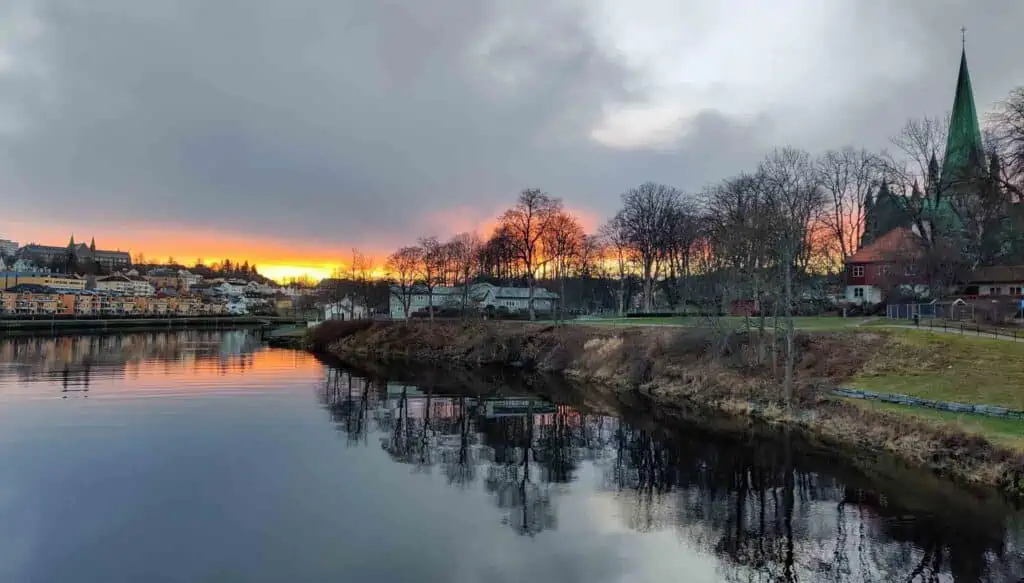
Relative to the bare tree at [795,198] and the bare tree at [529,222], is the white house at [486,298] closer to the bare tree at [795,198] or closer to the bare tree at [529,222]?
the bare tree at [529,222]

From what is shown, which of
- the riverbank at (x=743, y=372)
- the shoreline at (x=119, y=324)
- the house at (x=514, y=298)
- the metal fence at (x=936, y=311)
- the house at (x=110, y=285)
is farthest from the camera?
the house at (x=110, y=285)

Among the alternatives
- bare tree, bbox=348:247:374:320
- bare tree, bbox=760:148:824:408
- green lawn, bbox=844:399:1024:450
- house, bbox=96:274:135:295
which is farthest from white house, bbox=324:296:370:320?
house, bbox=96:274:135:295

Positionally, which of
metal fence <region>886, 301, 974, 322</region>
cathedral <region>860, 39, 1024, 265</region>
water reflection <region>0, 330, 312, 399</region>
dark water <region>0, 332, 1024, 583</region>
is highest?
cathedral <region>860, 39, 1024, 265</region>

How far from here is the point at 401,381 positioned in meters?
47.8

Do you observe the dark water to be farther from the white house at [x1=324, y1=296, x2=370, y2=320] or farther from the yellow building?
the yellow building

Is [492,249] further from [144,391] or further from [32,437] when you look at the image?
[32,437]

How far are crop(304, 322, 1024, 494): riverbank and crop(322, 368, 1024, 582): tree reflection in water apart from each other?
6.18 feet

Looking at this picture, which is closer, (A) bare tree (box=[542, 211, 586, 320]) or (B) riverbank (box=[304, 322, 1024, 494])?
(B) riverbank (box=[304, 322, 1024, 494])

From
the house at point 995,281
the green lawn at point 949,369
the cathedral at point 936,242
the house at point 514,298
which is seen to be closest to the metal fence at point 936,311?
the cathedral at point 936,242

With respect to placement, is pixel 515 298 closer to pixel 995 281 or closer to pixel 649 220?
pixel 649 220

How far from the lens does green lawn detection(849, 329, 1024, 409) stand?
2436cm

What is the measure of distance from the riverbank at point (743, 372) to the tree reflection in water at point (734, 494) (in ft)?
6.18

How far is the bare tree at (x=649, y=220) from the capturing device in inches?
3100

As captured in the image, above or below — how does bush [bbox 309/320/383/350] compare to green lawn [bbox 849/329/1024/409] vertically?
below
